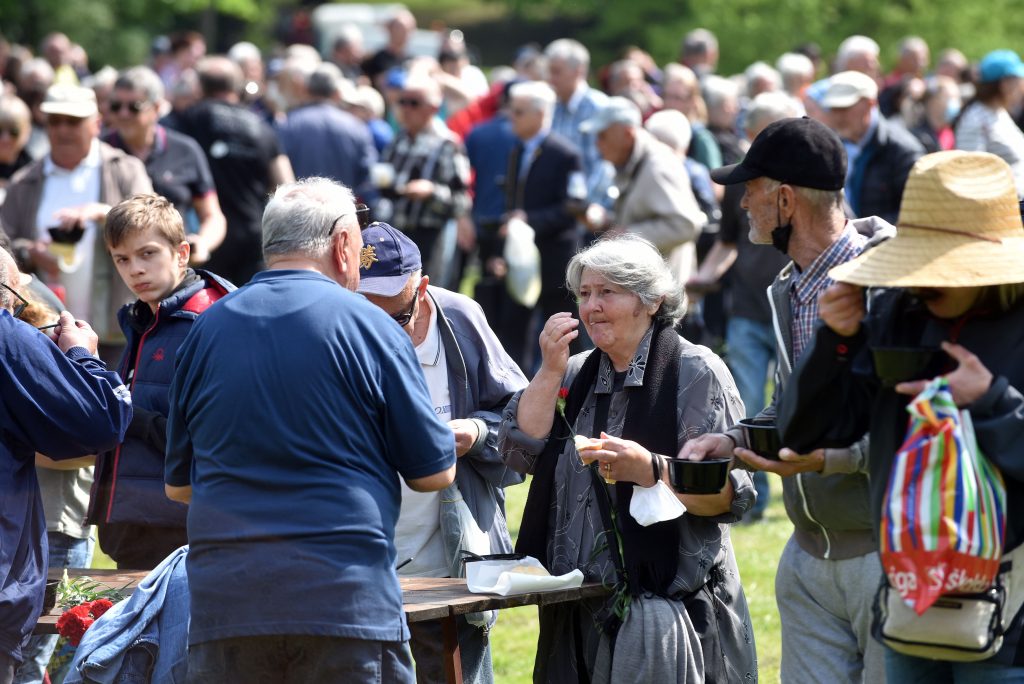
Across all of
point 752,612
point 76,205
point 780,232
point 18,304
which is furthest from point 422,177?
point 780,232

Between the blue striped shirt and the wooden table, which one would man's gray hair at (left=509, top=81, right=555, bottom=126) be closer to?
the wooden table

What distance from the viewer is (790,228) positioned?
403 cm

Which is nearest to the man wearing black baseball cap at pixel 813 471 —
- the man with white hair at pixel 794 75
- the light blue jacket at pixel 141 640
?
the light blue jacket at pixel 141 640

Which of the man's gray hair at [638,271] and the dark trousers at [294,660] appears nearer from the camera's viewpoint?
the dark trousers at [294,660]

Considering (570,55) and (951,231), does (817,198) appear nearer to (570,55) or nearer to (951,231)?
(951,231)

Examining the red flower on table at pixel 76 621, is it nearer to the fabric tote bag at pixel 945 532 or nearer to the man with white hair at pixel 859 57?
the fabric tote bag at pixel 945 532

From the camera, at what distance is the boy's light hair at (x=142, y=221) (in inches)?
197

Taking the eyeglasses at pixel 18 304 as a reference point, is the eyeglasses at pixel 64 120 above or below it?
above

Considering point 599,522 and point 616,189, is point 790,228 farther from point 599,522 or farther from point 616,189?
point 616,189

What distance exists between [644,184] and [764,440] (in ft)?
16.6

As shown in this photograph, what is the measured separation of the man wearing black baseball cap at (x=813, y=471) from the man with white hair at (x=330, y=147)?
7.52 m

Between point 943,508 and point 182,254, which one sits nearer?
point 943,508

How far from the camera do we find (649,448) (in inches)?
164

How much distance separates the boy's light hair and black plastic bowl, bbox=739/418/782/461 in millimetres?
2293
